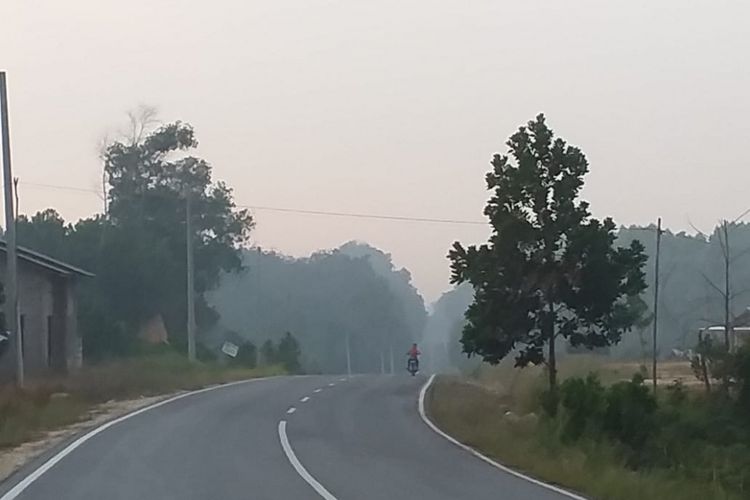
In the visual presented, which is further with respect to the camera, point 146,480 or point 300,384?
point 300,384

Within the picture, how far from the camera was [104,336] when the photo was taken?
6250 cm

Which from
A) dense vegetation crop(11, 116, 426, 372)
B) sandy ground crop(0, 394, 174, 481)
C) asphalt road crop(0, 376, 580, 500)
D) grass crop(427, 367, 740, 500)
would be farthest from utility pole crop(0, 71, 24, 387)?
dense vegetation crop(11, 116, 426, 372)

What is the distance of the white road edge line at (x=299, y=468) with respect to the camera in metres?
17.3

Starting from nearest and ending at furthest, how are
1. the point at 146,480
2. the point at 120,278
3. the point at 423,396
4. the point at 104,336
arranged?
the point at 146,480 → the point at 423,396 → the point at 104,336 → the point at 120,278

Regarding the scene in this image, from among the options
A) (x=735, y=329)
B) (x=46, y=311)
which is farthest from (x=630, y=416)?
(x=46, y=311)

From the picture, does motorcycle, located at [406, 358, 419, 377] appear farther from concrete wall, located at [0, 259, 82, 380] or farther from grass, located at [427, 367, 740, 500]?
grass, located at [427, 367, 740, 500]

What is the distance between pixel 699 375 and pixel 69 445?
16.1m

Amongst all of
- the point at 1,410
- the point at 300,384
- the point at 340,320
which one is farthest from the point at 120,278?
the point at 340,320

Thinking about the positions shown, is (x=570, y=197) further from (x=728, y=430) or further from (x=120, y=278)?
(x=120, y=278)

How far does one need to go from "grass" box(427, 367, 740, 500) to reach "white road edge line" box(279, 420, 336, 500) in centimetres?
334

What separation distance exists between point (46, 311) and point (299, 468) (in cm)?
3285

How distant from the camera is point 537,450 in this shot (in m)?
23.6

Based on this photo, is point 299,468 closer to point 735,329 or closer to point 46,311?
point 735,329

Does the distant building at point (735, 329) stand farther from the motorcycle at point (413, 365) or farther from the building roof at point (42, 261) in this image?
the building roof at point (42, 261)
